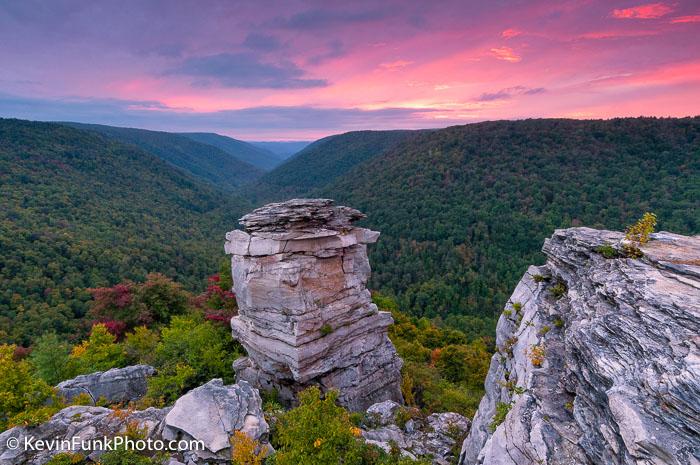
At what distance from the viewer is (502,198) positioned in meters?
89.3

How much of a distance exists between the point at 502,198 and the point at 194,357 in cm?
8793

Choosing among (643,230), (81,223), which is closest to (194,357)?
(643,230)

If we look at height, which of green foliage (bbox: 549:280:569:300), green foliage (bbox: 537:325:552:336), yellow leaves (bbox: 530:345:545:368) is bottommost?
yellow leaves (bbox: 530:345:545:368)

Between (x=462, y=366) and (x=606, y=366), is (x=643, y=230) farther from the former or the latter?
(x=462, y=366)

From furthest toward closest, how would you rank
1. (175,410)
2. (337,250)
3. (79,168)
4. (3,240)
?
(79,168) → (3,240) → (337,250) → (175,410)

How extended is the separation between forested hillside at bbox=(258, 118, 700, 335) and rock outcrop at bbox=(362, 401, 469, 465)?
40877mm

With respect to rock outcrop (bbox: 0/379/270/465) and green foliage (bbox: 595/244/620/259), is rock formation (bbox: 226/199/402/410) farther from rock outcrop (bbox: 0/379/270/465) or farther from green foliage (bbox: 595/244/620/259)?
green foliage (bbox: 595/244/620/259)

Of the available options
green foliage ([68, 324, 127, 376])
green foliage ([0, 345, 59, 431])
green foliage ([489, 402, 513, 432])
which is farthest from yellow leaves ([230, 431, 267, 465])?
green foliage ([68, 324, 127, 376])

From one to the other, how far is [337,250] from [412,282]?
55880mm

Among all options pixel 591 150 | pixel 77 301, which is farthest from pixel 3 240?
pixel 591 150

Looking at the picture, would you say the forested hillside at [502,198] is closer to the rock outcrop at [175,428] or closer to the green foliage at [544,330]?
the green foliage at [544,330]

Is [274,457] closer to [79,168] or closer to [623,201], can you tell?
[623,201]

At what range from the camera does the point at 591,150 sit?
9906cm

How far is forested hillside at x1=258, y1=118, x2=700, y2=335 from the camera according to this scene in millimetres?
67062
